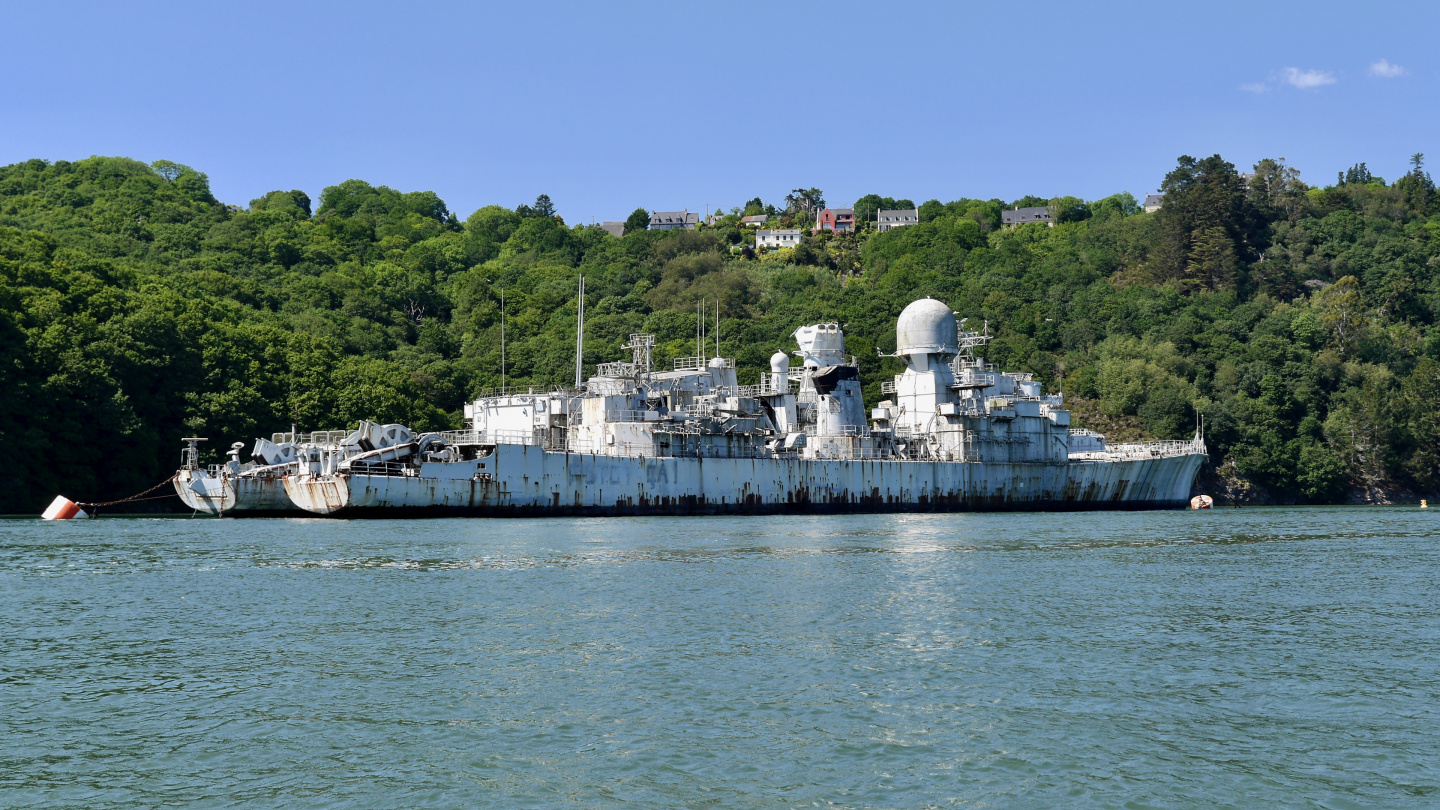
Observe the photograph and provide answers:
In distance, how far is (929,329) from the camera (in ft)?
234

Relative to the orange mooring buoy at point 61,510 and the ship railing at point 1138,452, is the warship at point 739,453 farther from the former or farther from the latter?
the orange mooring buoy at point 61,510

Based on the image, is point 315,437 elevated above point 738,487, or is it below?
above

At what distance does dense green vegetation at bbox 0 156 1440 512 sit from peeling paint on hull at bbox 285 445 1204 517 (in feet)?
64.0

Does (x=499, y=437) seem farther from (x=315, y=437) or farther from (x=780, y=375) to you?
(x=780, y=375)

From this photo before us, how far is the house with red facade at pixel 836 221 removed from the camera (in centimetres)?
18912

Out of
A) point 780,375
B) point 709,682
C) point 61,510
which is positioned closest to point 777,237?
point 780,375

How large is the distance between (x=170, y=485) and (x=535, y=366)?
1652 inches

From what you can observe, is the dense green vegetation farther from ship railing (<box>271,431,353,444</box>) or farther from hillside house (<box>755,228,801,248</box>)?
hillside house (<box>755,228,801,248</box>)

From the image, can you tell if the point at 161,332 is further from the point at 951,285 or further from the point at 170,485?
the point at 951,285

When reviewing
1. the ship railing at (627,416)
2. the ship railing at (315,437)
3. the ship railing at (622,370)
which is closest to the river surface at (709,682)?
the ship railing at (315,437)

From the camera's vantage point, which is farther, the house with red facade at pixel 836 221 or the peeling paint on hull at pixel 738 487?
the house with red facade at pixel 836 221

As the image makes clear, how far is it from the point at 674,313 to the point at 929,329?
169 feet

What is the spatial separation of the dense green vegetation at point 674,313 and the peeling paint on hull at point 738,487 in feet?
64.0

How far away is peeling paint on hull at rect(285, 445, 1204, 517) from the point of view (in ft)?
173
